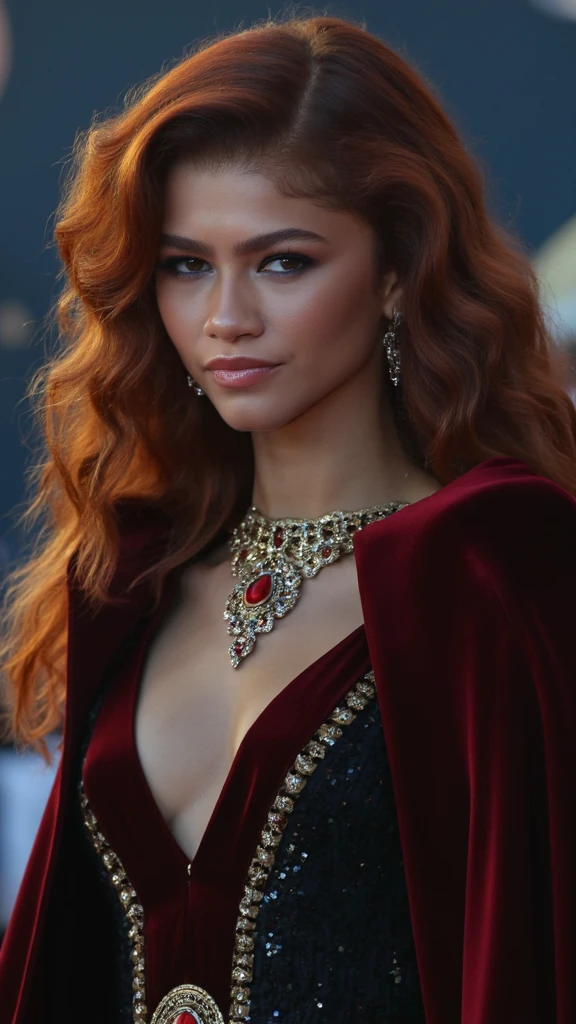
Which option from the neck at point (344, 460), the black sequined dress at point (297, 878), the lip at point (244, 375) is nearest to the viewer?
the black sequined dress at point (297, 878)

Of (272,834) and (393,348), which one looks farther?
(393,348)

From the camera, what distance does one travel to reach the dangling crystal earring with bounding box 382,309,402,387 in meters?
1.57

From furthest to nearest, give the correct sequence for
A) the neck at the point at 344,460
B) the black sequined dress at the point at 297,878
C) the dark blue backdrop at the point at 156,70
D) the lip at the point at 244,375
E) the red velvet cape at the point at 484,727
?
the dark blue backdrop at the point at 156,70, the neck at the point at 344,460, the lip at the point at 244,375, the black sequined dress at the point at 297,878, the red velvet cape at the point at 484,727

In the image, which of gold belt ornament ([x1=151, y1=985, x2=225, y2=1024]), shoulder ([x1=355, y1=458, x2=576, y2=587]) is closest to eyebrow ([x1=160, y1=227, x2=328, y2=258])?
shoulder ([x1=355, y1=458, x2=576, y2=587])

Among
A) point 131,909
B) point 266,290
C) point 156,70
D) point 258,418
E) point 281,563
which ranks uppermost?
point 156,70

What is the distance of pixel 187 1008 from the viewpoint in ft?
4.73

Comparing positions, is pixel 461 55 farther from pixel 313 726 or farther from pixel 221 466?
pixel 313 726

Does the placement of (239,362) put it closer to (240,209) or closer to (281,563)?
(240,209)

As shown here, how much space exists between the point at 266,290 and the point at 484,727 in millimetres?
531

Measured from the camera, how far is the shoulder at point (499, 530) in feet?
4.01

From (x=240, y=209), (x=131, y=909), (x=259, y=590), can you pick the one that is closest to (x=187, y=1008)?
(x=131, y=909)

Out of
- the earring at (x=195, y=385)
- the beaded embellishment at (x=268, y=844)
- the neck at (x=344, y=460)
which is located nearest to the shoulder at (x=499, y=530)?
the beaded embellishment at (x=268, y=844)

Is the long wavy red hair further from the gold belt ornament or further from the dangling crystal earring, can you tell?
the gold belt ornament

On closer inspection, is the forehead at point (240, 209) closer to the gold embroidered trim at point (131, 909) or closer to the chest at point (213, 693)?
the chest at point (213, 693)
